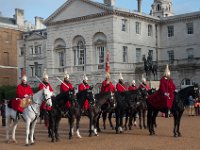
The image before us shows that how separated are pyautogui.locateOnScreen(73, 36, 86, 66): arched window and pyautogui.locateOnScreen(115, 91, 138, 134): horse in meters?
34.7

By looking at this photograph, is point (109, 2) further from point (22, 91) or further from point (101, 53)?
point (22, 91)

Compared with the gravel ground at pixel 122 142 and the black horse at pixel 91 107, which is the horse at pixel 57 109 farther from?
the black horse at pixel 91 107

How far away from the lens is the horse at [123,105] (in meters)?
19.5

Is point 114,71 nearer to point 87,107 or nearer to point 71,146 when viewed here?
point 87,107

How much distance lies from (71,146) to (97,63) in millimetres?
37742

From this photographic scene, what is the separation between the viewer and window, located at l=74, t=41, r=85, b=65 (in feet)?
179

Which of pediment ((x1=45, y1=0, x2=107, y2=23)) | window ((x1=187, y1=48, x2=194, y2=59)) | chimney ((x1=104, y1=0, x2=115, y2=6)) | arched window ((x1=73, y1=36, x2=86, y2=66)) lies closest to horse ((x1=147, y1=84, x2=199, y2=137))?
pediment ((x1=45, y1=0, x2=107, y2=23))

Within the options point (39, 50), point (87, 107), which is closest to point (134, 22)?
point (39, 50)

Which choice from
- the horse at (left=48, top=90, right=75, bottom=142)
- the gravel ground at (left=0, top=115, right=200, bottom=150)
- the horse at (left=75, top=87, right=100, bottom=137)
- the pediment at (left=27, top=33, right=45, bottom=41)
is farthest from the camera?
the pediment at (left=27, top=33, right=45, bottom=41)

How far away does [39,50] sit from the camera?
6644 cm

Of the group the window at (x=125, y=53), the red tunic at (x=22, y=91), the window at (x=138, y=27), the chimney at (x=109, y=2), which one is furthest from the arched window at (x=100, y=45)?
the red tunic at (x=22, y=91)

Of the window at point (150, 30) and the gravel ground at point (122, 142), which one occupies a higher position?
the window at point (150, 30)

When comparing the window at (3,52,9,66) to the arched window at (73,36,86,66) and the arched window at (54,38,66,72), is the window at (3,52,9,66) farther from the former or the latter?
the arched window at (73,36,86,66)

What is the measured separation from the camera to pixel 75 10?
55.3m
